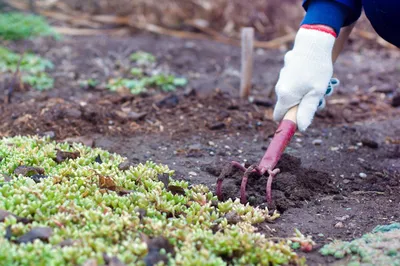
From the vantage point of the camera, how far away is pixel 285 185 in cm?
322

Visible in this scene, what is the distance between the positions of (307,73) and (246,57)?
2025mm

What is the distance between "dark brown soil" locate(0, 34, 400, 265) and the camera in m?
3.16

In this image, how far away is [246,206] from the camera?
2867 mm

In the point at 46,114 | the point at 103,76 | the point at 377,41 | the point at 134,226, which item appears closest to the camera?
the point at 134,226

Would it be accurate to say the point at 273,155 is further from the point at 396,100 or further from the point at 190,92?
the point at 396,100

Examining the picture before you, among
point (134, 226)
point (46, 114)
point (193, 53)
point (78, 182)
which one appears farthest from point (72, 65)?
point (134, 226)

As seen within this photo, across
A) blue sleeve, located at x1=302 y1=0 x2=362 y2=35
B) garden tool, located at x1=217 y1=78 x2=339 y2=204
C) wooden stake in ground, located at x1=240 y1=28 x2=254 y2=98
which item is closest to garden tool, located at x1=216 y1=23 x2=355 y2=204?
garden tool, located at x1=217 y1=78 x2=339 y2=204

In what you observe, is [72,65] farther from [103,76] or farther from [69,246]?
[69,246]

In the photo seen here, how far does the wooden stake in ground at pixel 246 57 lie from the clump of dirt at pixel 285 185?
5.89 ft

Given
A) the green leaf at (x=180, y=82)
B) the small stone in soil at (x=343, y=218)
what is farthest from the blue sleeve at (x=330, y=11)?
the green leaf at (x=180, y=82)

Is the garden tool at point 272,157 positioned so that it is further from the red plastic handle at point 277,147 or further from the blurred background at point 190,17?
the blurred background at point 190,17

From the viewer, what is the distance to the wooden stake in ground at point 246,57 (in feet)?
16.6

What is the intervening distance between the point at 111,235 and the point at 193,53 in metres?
4.83

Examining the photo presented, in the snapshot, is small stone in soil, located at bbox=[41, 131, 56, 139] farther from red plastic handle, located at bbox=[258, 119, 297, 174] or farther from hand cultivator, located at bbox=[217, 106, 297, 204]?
red plastic handle, located at bbox=[258, 119, 297, 174]
